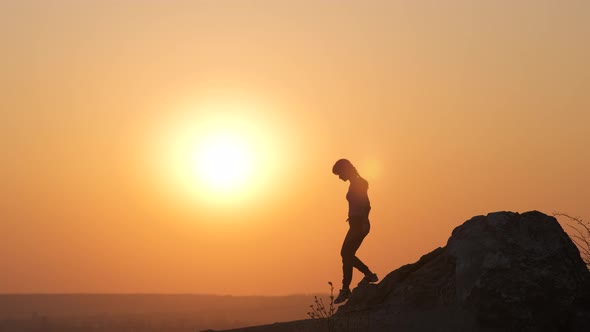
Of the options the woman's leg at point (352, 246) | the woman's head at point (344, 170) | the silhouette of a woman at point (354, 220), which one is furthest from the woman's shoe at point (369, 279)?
the woman's head at point (344, 170)

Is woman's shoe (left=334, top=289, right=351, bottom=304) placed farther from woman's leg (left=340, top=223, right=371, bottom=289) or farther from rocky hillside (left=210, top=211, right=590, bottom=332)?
rocky hillside (left=210, top=211, right=590, bottom=332)

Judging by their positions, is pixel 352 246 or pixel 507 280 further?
pixel 352 246

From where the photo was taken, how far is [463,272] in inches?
701

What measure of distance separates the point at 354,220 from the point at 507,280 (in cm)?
391

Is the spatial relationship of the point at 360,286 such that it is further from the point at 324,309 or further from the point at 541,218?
the point at 541,218

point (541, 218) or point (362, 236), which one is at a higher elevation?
point (362, 236)

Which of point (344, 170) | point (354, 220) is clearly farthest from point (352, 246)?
point (344, 170)

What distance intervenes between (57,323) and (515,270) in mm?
161892

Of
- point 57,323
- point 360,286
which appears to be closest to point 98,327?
point 57,323

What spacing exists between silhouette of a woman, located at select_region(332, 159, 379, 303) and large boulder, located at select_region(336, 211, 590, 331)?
1.48m

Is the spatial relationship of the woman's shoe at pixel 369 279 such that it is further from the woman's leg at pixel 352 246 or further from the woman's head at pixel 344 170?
the woman's head at pixel 344 170

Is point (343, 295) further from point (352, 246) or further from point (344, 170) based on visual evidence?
point (344, 170)

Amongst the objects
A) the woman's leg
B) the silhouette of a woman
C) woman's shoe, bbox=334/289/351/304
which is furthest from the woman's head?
woman's shoe, bbox=334/289/351/304

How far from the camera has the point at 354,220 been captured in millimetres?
20188
